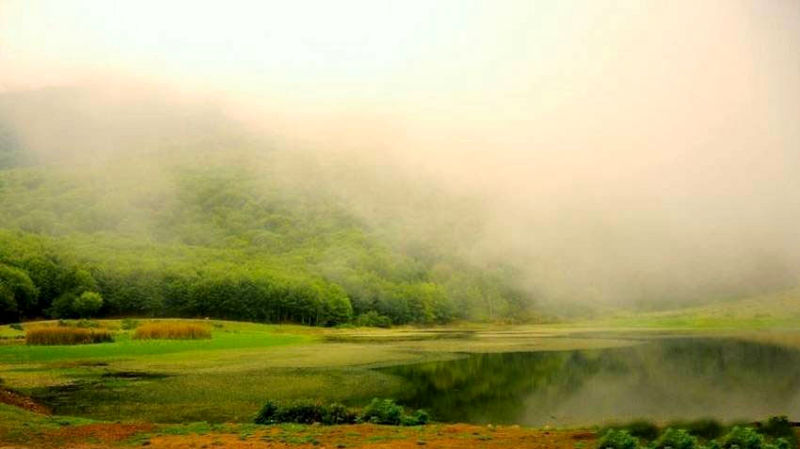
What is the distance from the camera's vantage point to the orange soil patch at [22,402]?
32188 millimetres

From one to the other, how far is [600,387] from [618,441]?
82.6 ft

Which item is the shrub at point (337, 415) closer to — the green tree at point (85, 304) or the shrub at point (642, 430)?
the shrub at point (642, 430)

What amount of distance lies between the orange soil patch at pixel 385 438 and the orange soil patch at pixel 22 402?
470 inches

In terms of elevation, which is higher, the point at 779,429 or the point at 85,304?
the point at 85,304

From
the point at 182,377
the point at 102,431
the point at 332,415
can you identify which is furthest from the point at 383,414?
the point at 182,377

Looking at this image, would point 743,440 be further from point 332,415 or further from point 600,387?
point 600,387

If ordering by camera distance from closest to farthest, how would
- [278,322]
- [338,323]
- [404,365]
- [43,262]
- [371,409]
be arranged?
[371,409]
[404,365]
[43,262]
[278,322]
[338,323]

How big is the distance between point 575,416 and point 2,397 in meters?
29.3

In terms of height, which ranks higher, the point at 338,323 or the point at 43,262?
the point at 43,262

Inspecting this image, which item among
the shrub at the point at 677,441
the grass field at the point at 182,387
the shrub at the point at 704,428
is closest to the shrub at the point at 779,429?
the shrub at the point at 704,428

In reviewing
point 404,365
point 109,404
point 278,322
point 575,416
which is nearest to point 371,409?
point 575,416

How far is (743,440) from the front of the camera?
22.3 meters

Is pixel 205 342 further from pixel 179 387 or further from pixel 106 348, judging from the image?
pixel 179 387

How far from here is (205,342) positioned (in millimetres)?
82812
